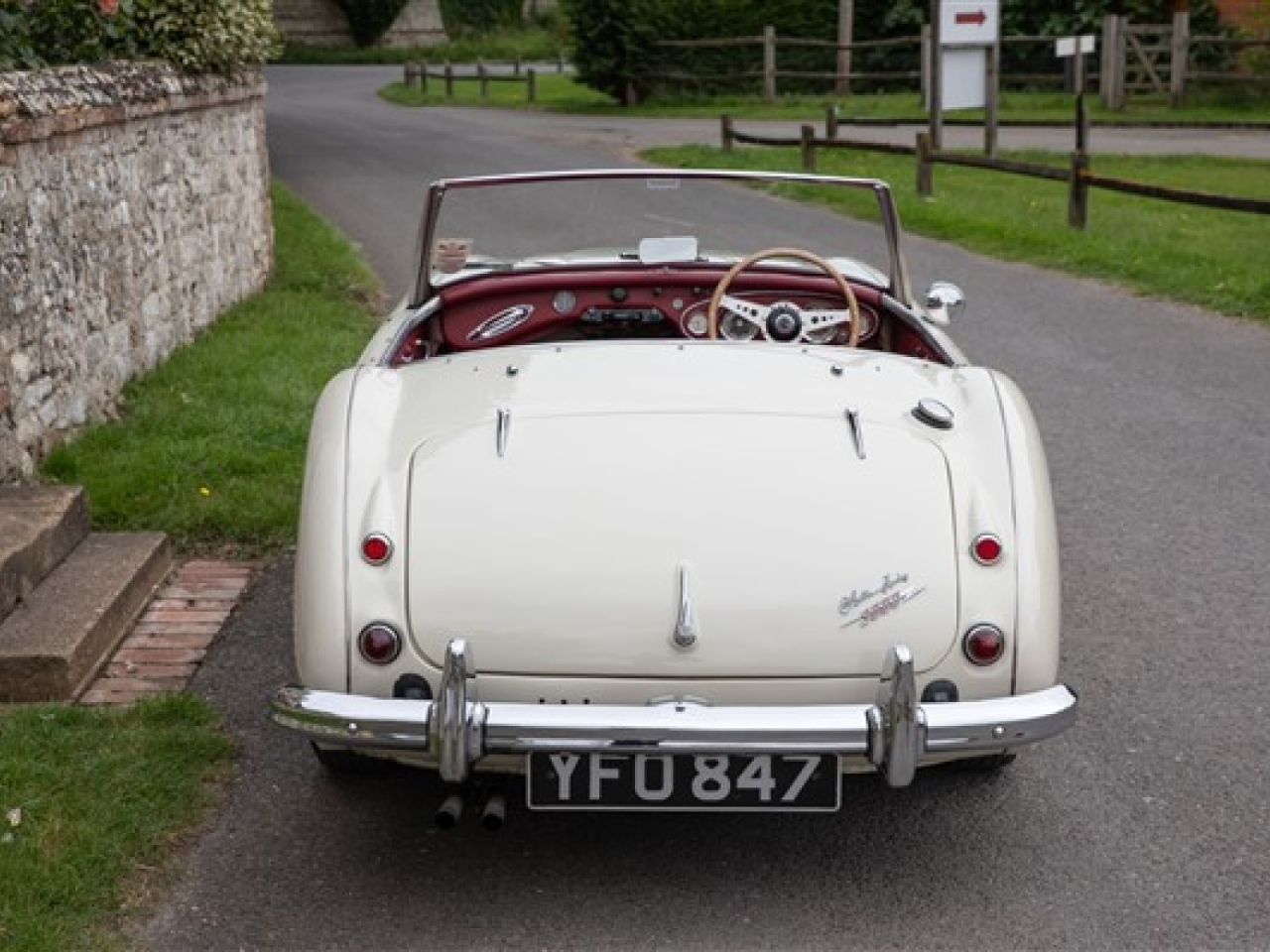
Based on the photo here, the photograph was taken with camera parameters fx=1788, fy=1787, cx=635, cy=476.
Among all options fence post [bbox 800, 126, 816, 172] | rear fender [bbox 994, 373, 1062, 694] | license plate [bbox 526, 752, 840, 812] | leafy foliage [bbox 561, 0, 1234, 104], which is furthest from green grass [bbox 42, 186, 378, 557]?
leafy foliage [bbox 561, 0, 1234, 104]

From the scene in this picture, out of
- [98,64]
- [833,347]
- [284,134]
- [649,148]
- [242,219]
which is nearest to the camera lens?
[833,347]

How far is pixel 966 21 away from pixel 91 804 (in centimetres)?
1784

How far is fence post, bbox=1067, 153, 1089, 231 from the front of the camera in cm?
1491

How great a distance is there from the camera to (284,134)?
25906 mm

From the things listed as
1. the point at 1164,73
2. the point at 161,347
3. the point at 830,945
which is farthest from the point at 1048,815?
the point at 1164,73

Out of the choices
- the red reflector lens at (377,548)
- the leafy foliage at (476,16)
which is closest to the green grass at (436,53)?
the leafy foliage at (476,16)

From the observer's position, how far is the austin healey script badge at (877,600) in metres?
3.60

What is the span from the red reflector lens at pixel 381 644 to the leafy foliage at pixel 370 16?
51430 millimetres

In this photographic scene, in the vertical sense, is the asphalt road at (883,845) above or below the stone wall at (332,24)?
below

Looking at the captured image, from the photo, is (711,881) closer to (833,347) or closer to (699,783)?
(699,783)

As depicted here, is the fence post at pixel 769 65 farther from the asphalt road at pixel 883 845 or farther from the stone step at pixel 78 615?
the stone step at pixel 78 615

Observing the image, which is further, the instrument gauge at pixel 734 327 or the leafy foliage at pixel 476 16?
the leafy foliage at pixel 476 16

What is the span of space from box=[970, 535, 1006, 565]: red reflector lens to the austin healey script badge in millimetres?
165

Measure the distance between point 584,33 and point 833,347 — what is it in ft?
95.3
